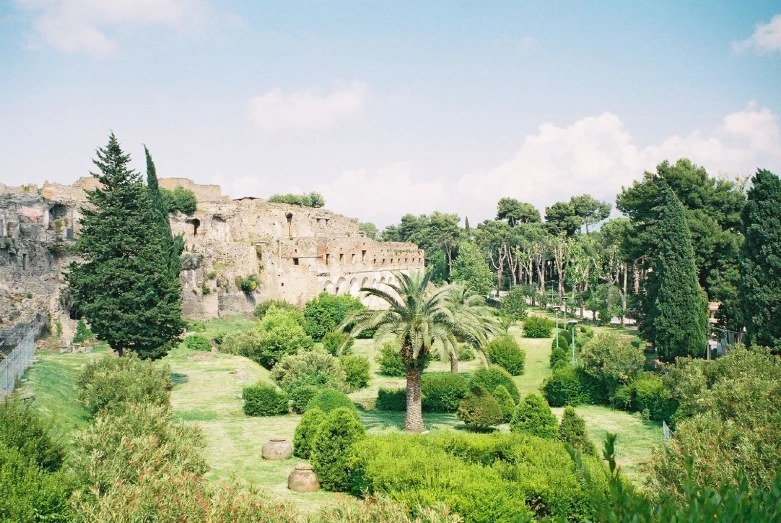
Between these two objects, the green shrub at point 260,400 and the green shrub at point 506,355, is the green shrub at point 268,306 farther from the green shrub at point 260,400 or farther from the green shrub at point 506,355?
the green shrub at point 260,400

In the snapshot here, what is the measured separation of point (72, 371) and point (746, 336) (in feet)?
96.6

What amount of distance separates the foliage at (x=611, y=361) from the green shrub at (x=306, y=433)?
51.3 ft

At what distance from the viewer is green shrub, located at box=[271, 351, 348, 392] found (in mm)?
26891

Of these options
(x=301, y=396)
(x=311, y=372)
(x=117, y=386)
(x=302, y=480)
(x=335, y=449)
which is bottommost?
(x=302, y=480)

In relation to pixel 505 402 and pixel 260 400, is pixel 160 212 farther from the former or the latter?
pixel 505 402

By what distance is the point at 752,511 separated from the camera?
556 cm

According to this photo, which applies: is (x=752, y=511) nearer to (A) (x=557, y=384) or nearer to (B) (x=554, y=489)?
(B) (x=554, y=489)

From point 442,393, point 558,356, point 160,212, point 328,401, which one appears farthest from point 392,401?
point 160,212

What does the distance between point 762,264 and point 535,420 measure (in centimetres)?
1473

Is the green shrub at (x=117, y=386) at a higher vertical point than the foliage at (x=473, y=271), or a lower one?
lower

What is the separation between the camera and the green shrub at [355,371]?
29.7 metres

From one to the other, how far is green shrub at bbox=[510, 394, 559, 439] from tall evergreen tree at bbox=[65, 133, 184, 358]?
14671mm

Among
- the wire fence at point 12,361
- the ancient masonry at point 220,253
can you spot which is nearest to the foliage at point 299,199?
the ancient masonry at point 220,253

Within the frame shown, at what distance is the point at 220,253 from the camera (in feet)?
167
